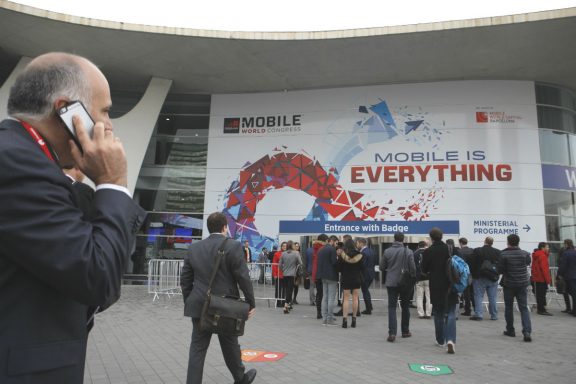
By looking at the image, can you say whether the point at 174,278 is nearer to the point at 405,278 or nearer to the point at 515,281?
the point at 405,278

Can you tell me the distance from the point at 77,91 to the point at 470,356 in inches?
277

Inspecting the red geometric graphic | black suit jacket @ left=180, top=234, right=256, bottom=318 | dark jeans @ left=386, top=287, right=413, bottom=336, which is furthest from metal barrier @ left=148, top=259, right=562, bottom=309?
black suit jacket @ left=180, top=234, right=256, bottom=318

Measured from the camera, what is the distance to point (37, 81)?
1.23 meters

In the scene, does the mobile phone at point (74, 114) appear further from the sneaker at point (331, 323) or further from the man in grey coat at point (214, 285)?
the sneaker at point (331, 323)

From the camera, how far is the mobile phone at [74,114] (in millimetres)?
1163

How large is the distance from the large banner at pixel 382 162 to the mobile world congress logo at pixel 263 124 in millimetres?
56

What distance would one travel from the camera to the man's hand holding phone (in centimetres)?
118

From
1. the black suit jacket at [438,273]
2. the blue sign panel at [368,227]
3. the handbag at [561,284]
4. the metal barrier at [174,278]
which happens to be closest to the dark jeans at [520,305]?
the black suit jacket at [438,273]

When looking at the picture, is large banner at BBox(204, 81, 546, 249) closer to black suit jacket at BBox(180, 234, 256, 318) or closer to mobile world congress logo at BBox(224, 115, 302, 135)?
mobile world congress logo at BBox(224, 115, 302, 135)

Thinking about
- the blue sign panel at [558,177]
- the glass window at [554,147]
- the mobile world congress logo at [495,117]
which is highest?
the mobile world congress logo at [495,117]

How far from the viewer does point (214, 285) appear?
4.39 metres

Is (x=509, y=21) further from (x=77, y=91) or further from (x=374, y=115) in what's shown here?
(x=77, y=91)

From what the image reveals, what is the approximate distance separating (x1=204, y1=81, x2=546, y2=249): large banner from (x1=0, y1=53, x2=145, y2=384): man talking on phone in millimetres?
20505

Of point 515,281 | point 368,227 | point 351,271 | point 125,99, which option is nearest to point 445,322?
point 515,281
